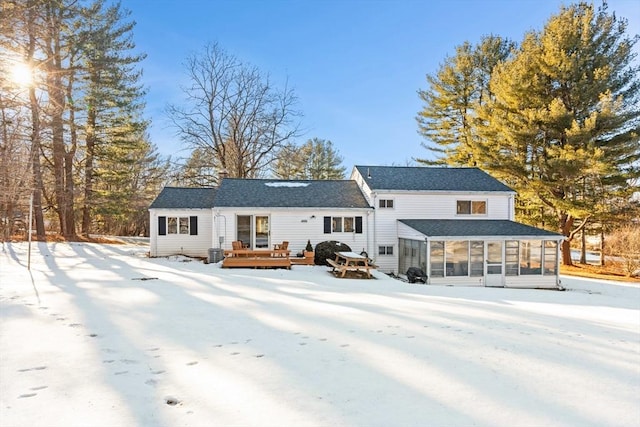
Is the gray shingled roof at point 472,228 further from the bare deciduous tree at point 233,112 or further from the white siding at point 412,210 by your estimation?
the bare deciduous tree at point 233,112

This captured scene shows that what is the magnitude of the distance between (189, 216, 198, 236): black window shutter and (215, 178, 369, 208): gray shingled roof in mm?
1623

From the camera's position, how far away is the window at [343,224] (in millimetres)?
16172

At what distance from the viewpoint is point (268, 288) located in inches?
336

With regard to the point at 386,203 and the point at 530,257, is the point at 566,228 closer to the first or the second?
the point at 530,257

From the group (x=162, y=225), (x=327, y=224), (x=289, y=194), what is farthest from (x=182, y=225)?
(x=327, y=224)

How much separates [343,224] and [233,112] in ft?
48.3

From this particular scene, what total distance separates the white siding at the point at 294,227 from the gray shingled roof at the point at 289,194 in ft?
1.06

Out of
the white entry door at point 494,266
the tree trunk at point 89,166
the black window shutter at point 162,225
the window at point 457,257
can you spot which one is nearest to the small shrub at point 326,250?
the window at point 457,257

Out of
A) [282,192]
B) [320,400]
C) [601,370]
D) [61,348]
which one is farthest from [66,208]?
[601,370]

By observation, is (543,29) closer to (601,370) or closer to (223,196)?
(223,196)

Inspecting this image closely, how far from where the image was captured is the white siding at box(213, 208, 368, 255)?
15.8m

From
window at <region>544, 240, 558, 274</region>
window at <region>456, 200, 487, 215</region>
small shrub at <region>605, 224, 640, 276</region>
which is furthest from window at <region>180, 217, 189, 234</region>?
small shrub at <region>605, 224, 640, 276</region>

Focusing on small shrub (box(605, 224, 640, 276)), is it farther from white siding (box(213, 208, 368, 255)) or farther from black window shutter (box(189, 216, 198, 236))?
black window shutter (box(189, 216, 198, 236))

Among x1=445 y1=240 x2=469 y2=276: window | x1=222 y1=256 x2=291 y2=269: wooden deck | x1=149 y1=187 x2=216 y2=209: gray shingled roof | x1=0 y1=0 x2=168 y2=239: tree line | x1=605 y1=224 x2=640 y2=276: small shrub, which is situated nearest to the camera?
x1=222 y1=256 x2=291 y2=269: wooden deck
